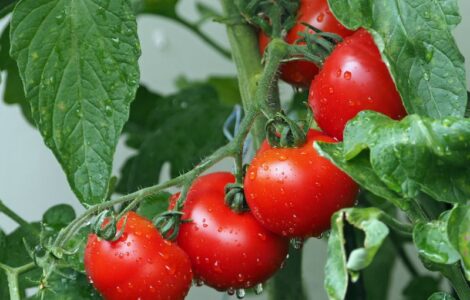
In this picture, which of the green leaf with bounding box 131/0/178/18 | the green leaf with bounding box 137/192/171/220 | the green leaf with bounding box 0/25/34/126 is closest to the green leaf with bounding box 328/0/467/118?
the green leaf with bounding box 137/192/171/220

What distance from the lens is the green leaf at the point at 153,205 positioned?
0.86m

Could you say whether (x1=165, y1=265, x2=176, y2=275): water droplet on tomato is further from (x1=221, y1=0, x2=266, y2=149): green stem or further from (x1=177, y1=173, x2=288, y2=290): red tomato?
(x1=221, y1=0, x2=266, y2=149): green stem

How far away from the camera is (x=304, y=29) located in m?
0.78

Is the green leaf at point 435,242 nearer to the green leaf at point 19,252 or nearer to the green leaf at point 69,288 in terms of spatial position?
the green leaf at point 69,288

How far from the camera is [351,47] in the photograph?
27.1 inches

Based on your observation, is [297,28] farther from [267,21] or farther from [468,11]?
[468,11]

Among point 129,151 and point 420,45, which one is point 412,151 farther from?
point 129,151

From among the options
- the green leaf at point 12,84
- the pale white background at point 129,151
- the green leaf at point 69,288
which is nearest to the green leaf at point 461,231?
the green leaf at point 69,288

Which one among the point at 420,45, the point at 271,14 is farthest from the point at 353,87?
the point at 271,14

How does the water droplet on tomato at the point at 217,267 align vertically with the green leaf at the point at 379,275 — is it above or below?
above

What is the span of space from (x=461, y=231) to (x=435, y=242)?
2 cm

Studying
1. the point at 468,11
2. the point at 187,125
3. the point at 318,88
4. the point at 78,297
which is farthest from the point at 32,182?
the point at 318,88

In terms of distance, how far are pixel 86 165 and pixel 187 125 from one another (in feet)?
1.44

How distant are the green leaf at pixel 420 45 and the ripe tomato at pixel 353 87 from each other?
2cm
